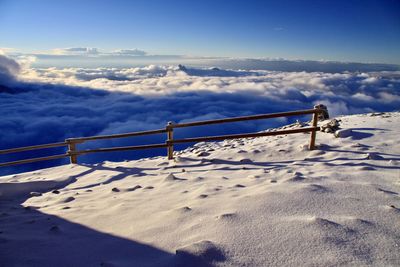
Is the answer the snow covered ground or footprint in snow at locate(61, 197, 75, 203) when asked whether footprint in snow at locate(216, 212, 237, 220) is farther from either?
footprint in snow at locate(61, 197, 75, 203)

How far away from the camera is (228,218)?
9.93 ft

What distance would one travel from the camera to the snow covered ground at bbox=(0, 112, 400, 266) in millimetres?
2367

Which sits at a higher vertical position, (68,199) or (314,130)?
(314,130)

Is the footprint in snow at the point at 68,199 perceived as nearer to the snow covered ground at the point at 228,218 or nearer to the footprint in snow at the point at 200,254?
→ the snow covered ground at the point at 228,218

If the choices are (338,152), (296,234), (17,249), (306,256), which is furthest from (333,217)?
(338,152)

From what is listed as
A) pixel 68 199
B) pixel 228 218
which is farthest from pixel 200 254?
pixel 68 199

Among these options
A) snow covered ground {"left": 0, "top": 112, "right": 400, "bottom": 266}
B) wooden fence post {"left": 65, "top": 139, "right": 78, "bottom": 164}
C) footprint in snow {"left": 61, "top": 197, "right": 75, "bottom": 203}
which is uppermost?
snow covered ground {"left": 0, "top": 112, "right": 400, "bottom": 266}

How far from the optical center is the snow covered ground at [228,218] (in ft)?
7.77

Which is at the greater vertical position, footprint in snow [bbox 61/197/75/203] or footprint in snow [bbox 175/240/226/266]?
footprint in snow [bbox 175/240/226/266]

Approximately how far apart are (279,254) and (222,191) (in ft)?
7.11

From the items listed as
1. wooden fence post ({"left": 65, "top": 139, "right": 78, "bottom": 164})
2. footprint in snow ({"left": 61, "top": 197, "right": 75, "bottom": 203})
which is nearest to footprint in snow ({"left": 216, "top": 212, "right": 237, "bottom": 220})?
footprint in snow ({"left": 61, "top": 197, "right": 75, "bottom": 203})

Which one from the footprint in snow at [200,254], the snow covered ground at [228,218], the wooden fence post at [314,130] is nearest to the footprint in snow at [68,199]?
the snow covered ground at [228,218]

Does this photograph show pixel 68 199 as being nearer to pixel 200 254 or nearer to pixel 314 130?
pixel 200 254

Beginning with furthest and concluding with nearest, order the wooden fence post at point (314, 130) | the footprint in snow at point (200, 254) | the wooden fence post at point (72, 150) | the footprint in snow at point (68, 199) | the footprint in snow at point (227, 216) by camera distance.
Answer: the wooden fence post at point (72, 150) → the wooden fence post at point (314, 130) → the footprint in snow at point (68, 199) → the footprint in snow at point (227, 216) → the footprint in snow at point (200, 254)
